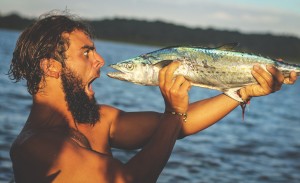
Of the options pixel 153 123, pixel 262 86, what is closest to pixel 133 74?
pixel 153 123

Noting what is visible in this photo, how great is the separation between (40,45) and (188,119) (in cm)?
163

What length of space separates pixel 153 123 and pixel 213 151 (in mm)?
9232

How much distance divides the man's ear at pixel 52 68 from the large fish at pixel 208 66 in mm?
488

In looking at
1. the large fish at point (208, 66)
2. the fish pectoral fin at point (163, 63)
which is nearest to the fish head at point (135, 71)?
the large fish at point (208, 66)

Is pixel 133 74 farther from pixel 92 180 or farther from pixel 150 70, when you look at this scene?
pixel 92 180

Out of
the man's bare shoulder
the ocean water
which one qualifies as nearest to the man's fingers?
the man's bare shoulder

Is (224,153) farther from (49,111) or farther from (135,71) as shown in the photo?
(49,111)

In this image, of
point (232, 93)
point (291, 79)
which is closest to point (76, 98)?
point (232, 93)

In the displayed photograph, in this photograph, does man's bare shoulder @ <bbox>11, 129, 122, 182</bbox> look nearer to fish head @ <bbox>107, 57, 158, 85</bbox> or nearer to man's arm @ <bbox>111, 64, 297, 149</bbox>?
fish head @ <bbox>107, 57, 158, 85</bbox>

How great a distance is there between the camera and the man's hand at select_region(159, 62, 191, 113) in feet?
11.2

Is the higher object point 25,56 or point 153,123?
point 25,56

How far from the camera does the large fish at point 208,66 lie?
3.77 m

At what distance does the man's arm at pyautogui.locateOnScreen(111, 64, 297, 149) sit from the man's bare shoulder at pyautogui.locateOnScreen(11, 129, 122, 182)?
106 centimetres

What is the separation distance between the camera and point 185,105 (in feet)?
11.4
